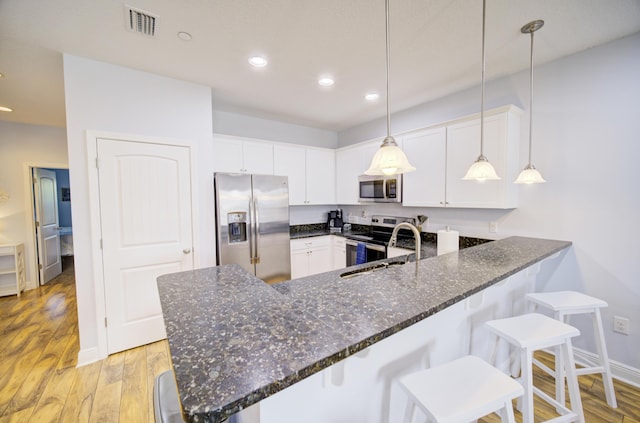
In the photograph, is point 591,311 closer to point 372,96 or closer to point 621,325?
point 621,325

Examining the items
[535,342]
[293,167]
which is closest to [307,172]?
[293,167]

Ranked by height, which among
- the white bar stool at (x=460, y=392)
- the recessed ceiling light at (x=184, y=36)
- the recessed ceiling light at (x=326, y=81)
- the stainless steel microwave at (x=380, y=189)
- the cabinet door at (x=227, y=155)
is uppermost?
the recessed ceiling light at (x=326, y=81)

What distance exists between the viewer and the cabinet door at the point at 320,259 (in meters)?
3.83

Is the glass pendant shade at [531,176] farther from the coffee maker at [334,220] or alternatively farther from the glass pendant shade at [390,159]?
the coffee maker at [334,220]

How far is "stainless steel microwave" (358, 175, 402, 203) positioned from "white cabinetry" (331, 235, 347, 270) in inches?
27.4

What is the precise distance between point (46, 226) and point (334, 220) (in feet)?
16.6

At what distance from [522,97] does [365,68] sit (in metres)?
1.56

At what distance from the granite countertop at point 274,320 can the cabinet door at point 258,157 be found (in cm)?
219

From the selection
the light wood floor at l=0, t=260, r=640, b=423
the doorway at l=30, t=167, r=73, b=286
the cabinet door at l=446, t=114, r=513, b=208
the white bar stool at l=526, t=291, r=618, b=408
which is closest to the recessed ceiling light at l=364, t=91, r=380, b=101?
the cabinet door at l=446, t=114, r=513, b=208

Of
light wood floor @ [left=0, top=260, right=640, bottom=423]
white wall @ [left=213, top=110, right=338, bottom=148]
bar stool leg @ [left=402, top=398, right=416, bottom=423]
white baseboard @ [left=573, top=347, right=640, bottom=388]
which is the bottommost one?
light wood floor @ [left=0, top=260, right=640, bottom=423]

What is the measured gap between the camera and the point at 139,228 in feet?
8.11

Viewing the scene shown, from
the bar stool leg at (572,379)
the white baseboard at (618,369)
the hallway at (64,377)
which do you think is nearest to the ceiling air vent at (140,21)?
the hallway at (64,377)

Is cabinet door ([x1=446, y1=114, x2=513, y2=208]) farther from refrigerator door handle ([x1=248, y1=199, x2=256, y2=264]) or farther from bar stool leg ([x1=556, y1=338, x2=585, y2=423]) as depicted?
refrigerator door handle ([x1=248, y1=199, x2=256, y2=264])

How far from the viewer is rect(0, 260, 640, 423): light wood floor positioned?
1727 millimetres
